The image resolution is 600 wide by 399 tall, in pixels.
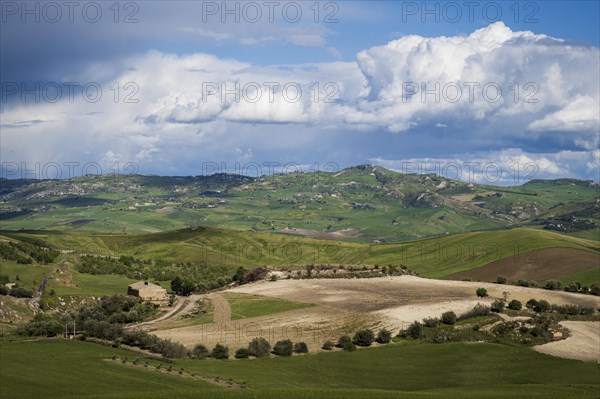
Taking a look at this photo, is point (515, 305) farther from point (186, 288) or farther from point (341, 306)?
point (186, 288)

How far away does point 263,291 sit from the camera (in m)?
170

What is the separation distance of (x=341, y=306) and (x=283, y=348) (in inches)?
1471

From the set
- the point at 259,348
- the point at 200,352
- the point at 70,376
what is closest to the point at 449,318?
the point at 259,348

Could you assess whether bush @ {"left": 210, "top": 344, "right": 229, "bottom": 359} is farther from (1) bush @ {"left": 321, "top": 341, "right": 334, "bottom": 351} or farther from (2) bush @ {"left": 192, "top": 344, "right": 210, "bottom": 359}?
(1) bush @ {"left": 321, "top": 341, "right": 334, "bottom": 351}

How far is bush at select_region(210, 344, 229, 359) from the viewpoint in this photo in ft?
353

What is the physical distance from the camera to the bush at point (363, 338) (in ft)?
397

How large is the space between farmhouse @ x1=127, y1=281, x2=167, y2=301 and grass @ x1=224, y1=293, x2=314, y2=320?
16.7 meters

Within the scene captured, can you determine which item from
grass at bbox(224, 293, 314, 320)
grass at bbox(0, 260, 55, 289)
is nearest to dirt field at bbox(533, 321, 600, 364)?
grass at bbox(224, 293, 314, 320)

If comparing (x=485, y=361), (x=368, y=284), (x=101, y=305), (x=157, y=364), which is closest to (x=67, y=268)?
(x=101, y=305)

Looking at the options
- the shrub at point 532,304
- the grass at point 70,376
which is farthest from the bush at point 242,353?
the shrub at point 532,304

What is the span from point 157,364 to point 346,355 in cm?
3070

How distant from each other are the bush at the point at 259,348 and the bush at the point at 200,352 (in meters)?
6.55

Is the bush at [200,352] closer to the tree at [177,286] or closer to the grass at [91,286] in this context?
the grass at [91,286]

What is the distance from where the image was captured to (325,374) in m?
99.9
